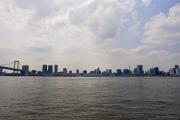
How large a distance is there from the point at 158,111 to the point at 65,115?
13678 millimetres

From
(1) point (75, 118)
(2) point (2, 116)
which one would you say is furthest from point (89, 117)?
(2) point (2, 116)

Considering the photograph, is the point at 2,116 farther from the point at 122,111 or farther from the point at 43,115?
the point at 122,111

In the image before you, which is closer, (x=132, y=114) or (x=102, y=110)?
(x=132, y=114)

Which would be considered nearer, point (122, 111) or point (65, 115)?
point (65, 115)

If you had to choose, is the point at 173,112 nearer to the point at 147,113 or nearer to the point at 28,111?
the point at 147,113

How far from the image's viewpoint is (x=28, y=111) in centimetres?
4156

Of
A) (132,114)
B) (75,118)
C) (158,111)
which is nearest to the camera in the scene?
(75,118)

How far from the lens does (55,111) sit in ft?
136

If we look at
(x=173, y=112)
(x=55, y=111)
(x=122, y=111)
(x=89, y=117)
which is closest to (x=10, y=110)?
(x=55, y=111)

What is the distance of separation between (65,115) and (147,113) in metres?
11.4

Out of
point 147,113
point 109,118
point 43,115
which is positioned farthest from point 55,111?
point 147,113

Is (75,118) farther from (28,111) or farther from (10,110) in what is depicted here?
(10,110)

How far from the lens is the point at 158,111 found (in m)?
41.8

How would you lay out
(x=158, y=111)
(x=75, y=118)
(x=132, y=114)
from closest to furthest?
(x=75, y=118)
(x=132, y=114)
(x=158, y=111)
